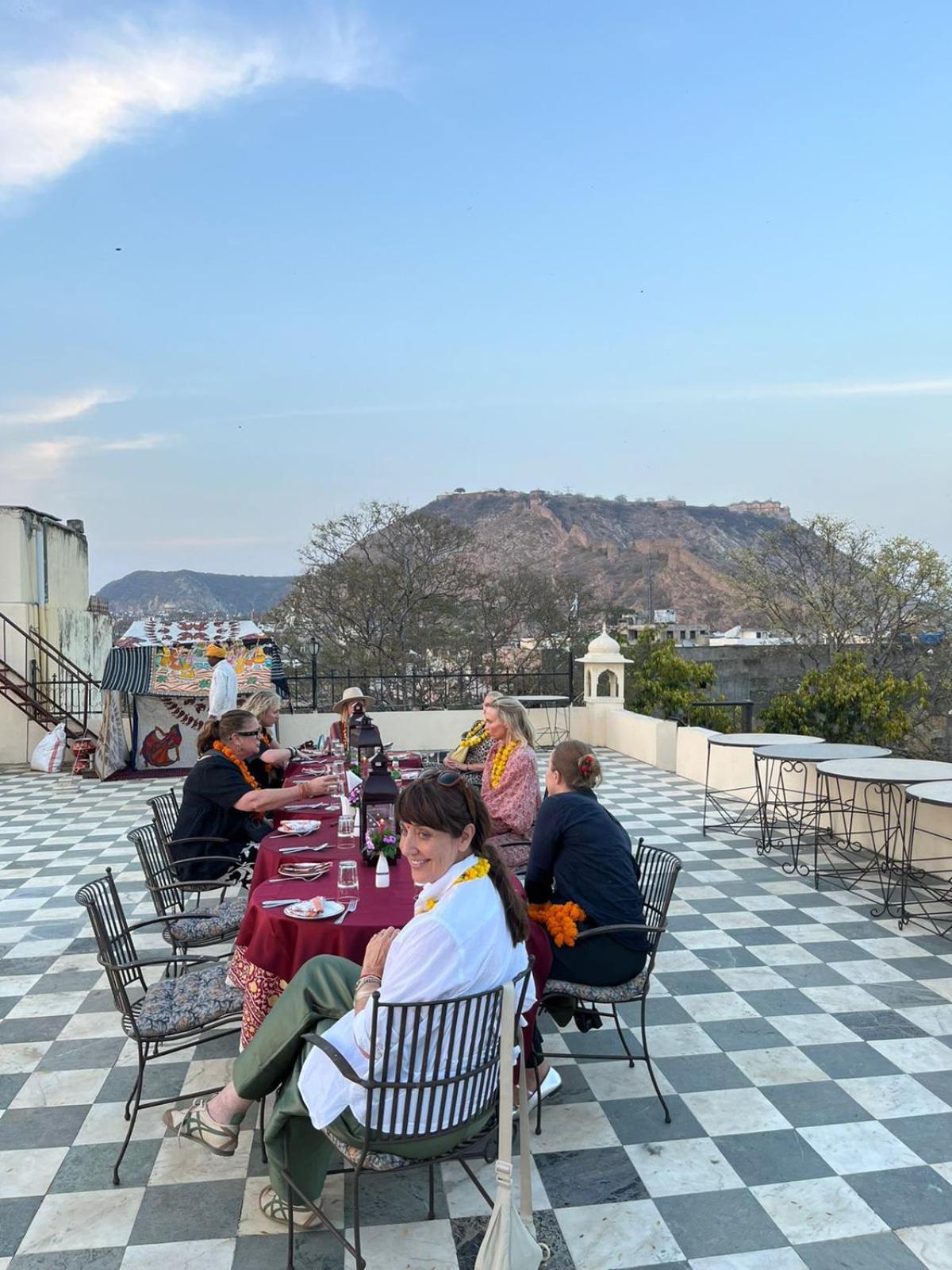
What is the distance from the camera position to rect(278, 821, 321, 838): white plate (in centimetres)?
408

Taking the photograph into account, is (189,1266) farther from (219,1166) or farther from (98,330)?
(98,330)

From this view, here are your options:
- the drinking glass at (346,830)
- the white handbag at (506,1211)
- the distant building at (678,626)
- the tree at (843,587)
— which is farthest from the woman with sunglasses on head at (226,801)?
the distant building at (678,626)

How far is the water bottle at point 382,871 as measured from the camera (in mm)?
3236

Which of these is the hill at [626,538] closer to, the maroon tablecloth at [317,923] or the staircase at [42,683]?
the staircase at [42,683]

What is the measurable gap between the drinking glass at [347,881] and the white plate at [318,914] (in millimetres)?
99

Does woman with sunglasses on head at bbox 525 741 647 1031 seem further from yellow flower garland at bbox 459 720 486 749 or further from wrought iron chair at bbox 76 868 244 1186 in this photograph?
yellow flower garland at bbox 459 720 486 749

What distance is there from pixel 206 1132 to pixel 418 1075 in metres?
0.99

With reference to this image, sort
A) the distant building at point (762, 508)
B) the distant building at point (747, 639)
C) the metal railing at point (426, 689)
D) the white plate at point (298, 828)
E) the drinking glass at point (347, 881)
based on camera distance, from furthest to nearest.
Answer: the distant building at point (762, 508) → the distant building at point (747, 639) → the metal railing at point (426, 689) → the white plate at point (298, 828) → the drinking glass at point (347, 881)

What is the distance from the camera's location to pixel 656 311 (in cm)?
1622

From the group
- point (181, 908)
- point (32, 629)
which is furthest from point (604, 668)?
point (181, 908)

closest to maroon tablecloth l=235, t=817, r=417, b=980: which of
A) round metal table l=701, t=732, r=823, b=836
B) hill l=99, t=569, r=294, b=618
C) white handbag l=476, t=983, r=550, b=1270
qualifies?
white handbag l=476, t=983, r=550, b=1270

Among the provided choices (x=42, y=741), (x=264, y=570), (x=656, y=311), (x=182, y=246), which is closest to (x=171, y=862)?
(x=42, y=741)

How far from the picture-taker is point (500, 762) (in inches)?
196

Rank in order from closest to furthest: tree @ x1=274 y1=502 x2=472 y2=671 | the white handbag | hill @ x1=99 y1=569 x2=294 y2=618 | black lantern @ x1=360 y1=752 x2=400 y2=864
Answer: the white handbag, black lantern @ x1=360 y1=752 x2=400 y2=864, tree @ x1=274 y1=502 x2=472 y2=671, hill @ x1=99 y1=569 x2=294 y2=618
